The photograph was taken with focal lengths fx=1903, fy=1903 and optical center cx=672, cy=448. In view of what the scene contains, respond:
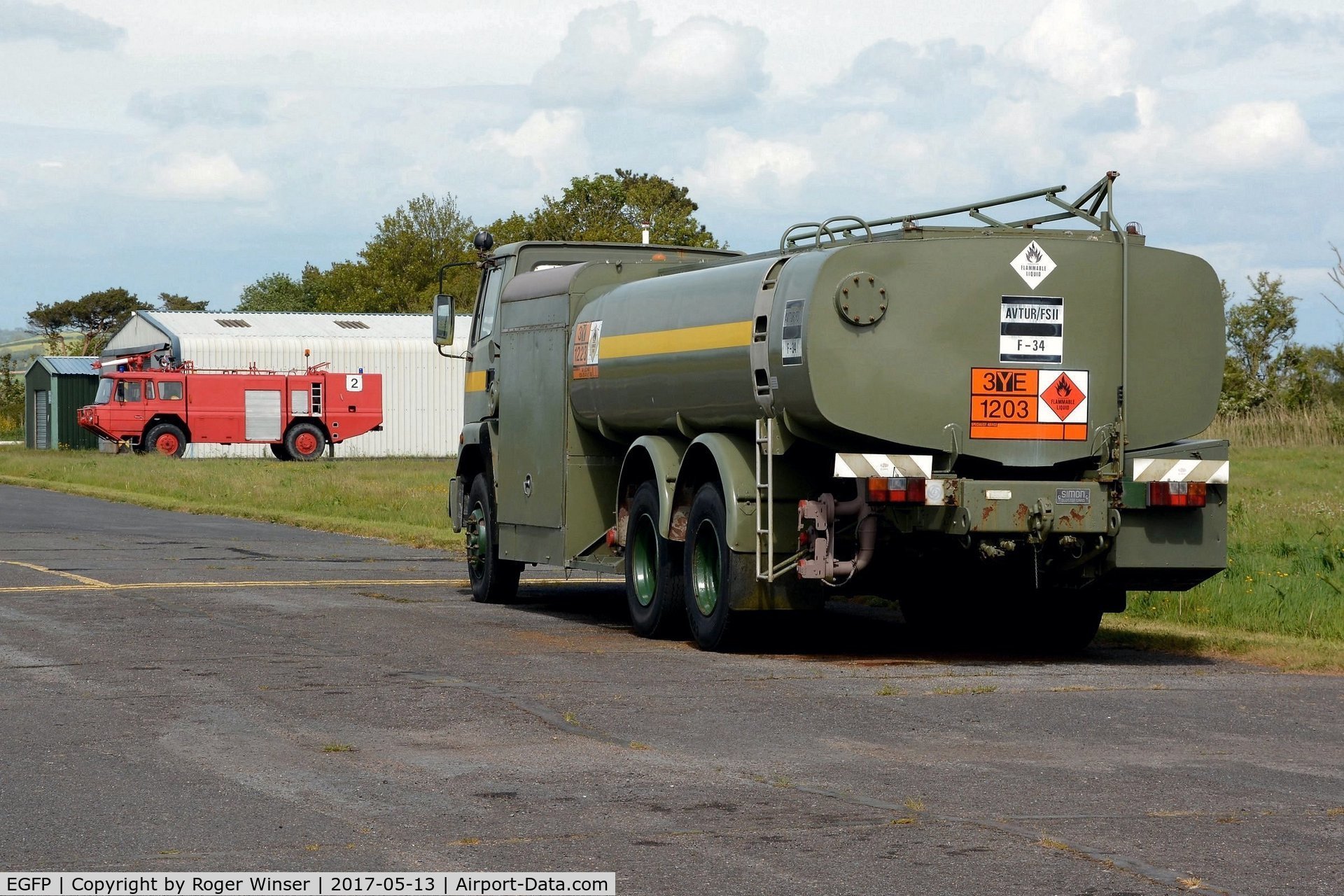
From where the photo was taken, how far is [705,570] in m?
13.7

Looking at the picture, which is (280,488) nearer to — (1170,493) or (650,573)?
(650,573)

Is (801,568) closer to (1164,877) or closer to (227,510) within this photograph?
(1164,877)

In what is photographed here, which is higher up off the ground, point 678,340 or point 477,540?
point 678,340

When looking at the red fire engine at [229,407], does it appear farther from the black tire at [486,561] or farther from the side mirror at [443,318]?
the black tire at [486,561]

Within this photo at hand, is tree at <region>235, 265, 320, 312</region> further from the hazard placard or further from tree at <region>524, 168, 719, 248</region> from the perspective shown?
the hazard placard

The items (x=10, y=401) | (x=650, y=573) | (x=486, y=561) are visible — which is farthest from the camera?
(x=10, y=401)

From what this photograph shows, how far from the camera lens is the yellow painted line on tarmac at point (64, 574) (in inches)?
711

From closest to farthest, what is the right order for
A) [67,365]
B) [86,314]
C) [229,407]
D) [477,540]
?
[477,540]
[229,407]
[67,365]
[86,314]

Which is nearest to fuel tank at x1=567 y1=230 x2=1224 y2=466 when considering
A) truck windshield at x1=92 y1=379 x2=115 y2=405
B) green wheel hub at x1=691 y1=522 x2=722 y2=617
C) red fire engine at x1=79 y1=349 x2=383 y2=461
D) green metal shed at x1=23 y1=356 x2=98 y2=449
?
green wheel hub at x1=691 y1=522 x2=722 y2=617

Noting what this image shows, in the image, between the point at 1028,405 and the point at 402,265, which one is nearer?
the point at 1028,405

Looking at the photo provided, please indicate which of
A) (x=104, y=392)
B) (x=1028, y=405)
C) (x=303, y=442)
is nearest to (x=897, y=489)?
(x=1028, y=405)

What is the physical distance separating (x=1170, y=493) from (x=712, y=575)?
3264 mm

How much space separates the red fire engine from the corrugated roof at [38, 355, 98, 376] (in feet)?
29.3

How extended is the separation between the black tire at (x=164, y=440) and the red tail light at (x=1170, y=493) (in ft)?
159
